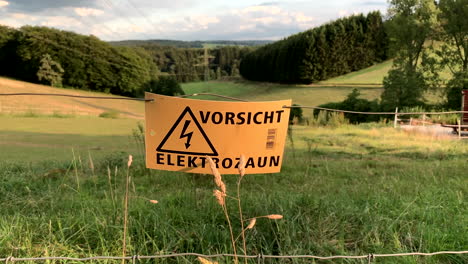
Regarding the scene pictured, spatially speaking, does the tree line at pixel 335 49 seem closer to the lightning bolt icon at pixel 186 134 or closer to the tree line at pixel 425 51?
the tree line at pixel 425 51

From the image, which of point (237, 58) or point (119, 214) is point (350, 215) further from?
point (237, 58)

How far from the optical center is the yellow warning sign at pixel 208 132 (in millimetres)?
2740

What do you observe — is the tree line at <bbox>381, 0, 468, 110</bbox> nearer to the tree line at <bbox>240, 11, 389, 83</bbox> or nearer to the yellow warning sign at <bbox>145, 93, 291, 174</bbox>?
the tree line at <bbox>240, 11, 389, 83</bbox>

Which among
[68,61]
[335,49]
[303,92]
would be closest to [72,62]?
[68,61]

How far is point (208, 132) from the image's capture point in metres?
2.78

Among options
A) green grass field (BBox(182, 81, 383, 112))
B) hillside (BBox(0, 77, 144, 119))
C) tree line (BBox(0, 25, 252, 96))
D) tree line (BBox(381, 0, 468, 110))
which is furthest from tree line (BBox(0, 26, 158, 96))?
tree line (BBox(381, 0, 468, 110))

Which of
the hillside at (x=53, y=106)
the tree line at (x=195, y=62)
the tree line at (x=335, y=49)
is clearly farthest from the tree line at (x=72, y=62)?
the tree line at (x=195, y=62)

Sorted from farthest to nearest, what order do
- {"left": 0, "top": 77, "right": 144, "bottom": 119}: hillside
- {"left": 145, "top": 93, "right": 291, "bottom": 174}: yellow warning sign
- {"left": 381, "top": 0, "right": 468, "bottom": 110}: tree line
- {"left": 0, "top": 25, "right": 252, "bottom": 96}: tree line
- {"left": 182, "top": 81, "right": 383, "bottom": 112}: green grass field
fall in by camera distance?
{"left": 0, "top": 25, "right": 252, "bottom": 96}: tree line
{"left": 182, "top": 81, "right": 383, "bottom": 112}: green grass field
{"left": 0, "top": 77, "right": 144, "bottom": 119}: hillside
{"left": 381, "top": 0, "right": 468, "bottom": 110}: tree line
{"left": 145, "top": 93, "right": 291, "bottom": 174}: yellow warning sign

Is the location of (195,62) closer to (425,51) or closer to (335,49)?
(335,49)

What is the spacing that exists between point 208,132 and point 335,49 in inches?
2138

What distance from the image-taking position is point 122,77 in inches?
2581

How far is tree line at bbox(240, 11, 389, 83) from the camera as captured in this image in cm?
5288

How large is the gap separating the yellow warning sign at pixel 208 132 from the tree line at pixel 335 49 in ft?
171

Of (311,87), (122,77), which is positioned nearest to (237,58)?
(122,77)
